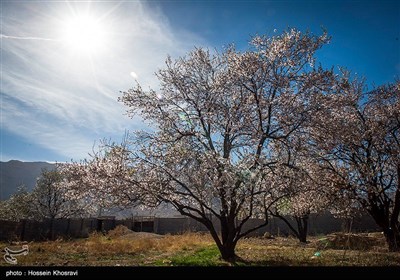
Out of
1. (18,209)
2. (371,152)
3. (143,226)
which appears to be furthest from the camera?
(18,209)

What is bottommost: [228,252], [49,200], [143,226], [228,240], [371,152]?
[143,226]

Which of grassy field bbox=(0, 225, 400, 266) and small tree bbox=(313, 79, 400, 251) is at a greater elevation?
small tree bbox=(313, 79, 400, 251)

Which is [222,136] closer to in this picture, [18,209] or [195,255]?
[195,255]

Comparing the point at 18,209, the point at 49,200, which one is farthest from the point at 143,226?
the point at 18,209

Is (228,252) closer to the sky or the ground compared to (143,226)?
closer to the sky

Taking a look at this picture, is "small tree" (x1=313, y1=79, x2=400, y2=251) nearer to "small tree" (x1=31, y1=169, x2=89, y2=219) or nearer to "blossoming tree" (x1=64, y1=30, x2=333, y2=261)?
"blossoming tree" (x1=64, y1=30, x2=333, y2=261)

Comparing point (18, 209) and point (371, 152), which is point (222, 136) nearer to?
point (371, 152)

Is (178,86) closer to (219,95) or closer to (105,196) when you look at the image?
(219,95)

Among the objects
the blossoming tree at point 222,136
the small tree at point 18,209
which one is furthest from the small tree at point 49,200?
the blossoming tree at point 222,136

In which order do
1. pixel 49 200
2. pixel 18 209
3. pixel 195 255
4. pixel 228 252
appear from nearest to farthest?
pixel 228 252, pixel 195 255, pixel 49 200, pixel 18 209

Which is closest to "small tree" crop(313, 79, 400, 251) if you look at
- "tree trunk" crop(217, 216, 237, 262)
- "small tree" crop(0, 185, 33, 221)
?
"tree trunk" crop(217, 216, 237, 262)

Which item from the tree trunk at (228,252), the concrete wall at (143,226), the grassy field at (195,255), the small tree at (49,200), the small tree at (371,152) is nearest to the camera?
the grassy field at (195,255)

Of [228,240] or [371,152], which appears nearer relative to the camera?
[228,240]

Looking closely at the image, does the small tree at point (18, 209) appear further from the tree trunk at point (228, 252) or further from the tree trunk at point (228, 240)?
the tree trunk at point (228, 252)
